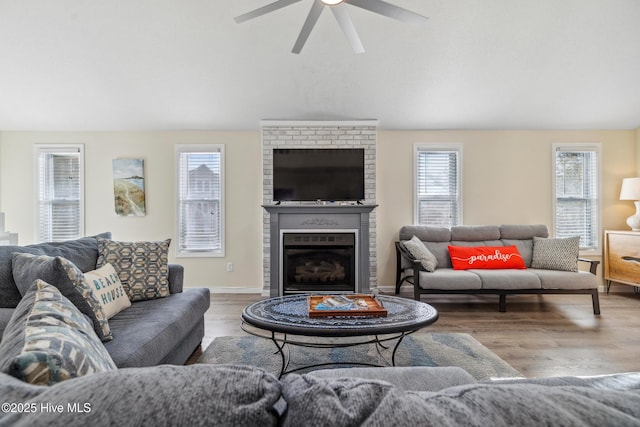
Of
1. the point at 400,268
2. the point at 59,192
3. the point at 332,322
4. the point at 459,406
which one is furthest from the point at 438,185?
the point at 59,192

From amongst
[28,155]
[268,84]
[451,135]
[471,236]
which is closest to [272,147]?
[268,84]

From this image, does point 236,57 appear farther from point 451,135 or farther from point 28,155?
point 28,155

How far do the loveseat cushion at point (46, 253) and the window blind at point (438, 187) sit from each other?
398 cm

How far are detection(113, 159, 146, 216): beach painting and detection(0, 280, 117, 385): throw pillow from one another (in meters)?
4.18

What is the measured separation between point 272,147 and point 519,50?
309cm

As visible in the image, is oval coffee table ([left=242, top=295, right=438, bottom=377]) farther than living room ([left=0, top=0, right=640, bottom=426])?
No

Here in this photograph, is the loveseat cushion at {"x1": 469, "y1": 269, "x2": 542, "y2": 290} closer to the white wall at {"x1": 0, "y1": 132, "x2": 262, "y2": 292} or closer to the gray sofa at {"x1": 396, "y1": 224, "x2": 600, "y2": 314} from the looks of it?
the gray sofa at {"x1": 396, "y1": 224, "x2": 600, "y2": 314}

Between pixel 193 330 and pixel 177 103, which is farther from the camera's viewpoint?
pixel 177 103

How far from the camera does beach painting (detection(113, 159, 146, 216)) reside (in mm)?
4969

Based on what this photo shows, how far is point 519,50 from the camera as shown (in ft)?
12.2

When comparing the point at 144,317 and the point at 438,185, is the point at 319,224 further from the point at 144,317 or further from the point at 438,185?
the point at 144,317

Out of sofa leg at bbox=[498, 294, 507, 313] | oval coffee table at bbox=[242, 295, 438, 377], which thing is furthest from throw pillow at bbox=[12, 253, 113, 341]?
sofa leg at bbox=[498, 294, 507, 313]

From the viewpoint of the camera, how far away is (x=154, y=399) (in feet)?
1.68

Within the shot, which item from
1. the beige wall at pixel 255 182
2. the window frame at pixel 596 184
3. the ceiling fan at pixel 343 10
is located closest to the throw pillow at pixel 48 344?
the ceiling fan at pixel 343 10
